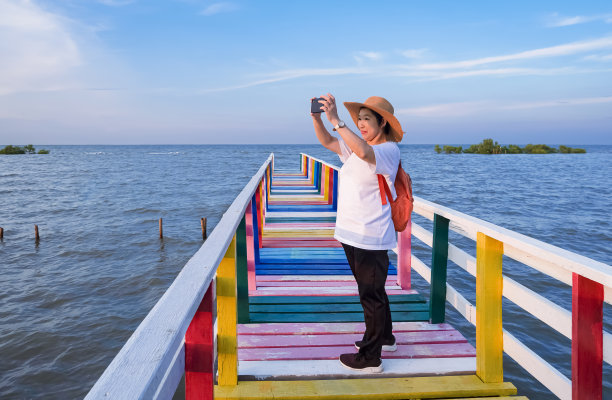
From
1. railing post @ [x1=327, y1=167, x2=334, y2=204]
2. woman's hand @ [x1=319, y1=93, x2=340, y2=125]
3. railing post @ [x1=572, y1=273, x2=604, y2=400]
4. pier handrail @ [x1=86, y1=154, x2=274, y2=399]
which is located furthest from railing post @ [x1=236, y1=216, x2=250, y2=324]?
railing post @ [x1=327, y1=167, x2=334, y2=204]

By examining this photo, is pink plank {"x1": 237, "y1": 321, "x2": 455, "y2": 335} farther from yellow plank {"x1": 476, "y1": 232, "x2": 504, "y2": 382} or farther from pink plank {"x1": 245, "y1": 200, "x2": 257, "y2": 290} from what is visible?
pink plank {"x1": 245, "y1": 200, "x2": 257, "y2": 290}

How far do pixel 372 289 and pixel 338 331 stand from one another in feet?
3.11

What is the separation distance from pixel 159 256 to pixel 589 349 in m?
13.0

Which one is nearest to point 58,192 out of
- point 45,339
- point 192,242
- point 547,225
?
point 192,242

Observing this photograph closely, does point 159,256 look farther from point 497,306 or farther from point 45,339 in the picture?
point 497,306

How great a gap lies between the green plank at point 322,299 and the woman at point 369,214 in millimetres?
1335

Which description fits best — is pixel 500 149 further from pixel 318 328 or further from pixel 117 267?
pixel 318 328

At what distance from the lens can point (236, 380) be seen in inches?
103

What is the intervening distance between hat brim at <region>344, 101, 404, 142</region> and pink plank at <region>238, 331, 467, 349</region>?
5.29 feet

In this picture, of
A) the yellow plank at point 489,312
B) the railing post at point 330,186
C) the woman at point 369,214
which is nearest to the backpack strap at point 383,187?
the woman at point 369,214

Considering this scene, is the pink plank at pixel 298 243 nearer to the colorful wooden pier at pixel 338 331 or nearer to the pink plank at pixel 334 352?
the colorful wooden pier at pixel 338 331

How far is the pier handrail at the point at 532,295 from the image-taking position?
189cm

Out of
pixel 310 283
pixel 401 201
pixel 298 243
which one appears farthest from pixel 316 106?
pixel 298 243

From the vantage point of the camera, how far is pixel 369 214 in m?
2.62
